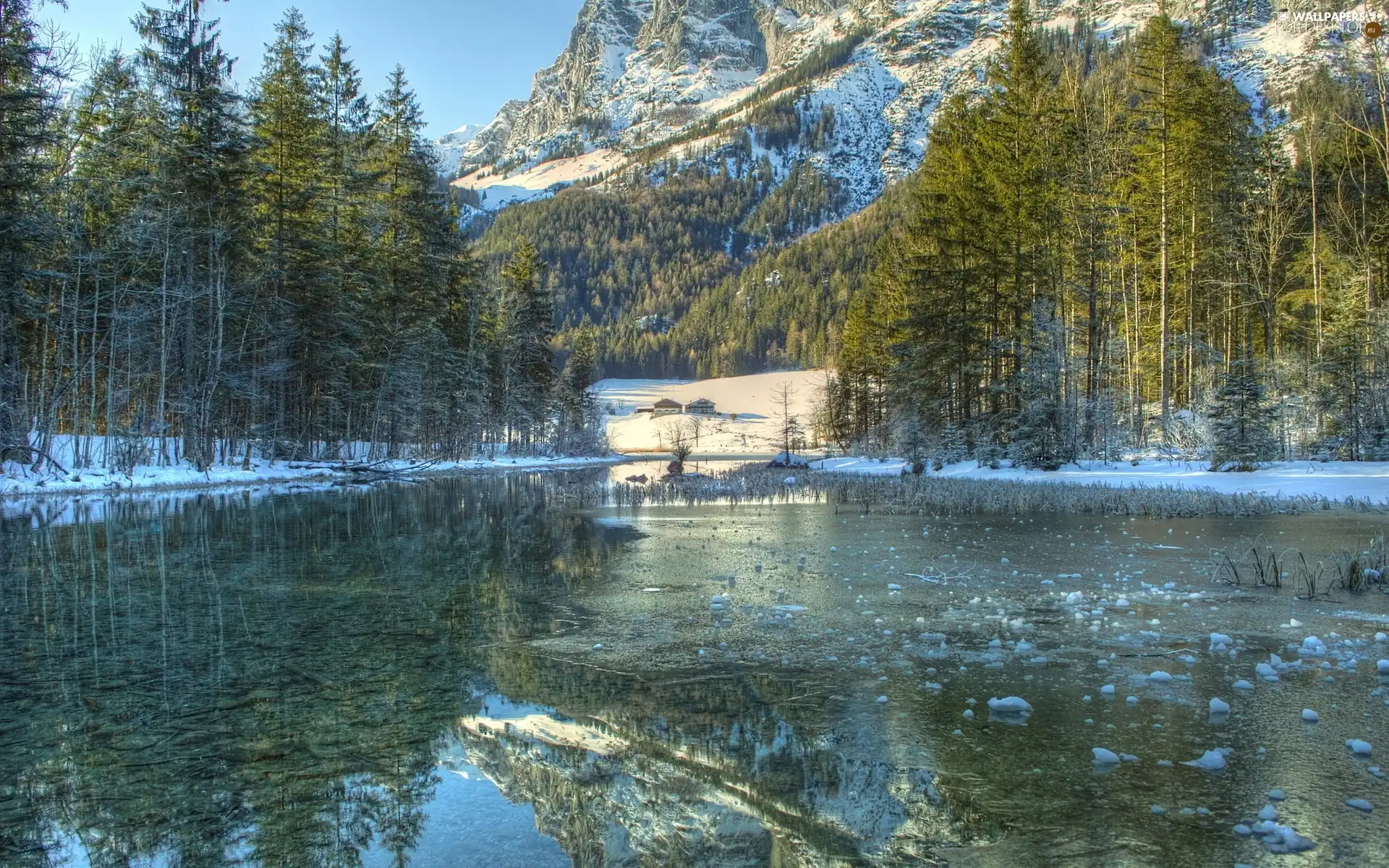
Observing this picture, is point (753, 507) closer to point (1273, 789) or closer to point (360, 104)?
point (1273, 789)

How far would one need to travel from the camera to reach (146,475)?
934 inches

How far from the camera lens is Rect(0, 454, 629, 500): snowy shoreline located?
20484 mm

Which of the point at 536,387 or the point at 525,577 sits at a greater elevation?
the point at 536,387

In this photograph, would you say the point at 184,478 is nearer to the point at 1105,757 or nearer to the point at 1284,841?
the point at 1105,757

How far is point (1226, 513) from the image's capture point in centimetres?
1642

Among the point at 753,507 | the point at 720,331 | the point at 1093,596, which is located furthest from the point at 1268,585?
the point at 720,331

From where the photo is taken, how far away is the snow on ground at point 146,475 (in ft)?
67.7

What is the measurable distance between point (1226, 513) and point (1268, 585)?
9.39 meters

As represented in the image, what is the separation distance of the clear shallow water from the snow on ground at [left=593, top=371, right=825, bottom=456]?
76.7 m

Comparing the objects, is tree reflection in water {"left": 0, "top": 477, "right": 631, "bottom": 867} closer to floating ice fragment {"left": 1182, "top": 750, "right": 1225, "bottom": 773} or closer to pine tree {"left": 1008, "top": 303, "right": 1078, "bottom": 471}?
floating ice fragment {"left": 1182, "top": 750, "right": 1225, "bottom": 773}

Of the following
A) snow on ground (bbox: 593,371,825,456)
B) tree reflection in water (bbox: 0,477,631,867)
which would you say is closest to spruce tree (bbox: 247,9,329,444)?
tree reflection in water (bbox: 0,477,631,867)

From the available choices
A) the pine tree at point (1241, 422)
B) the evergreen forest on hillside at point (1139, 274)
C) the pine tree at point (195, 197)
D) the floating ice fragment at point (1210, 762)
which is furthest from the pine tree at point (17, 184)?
the pine tree at point (1241, 422)

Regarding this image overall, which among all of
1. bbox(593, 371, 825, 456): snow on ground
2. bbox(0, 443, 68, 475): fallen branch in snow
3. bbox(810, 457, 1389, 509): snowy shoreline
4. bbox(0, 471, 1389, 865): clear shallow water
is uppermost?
bbox(593, 371, 825, 456): snow on ground

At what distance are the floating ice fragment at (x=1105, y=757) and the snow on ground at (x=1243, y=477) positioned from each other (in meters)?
18.2
